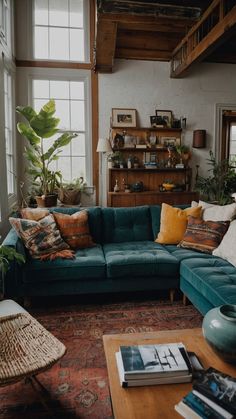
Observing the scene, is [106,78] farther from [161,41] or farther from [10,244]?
[10,244]

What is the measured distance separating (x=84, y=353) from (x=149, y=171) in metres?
3.65

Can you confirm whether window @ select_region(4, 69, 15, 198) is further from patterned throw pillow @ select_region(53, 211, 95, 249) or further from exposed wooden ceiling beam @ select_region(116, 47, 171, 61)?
exposed wooden ceiling beam @ select_region(116, 47, 171, 61)

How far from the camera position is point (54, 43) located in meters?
5.07

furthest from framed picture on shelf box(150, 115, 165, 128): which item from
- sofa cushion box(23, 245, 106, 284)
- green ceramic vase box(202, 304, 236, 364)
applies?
green ceramic vase box(202, 304, 236, 364)

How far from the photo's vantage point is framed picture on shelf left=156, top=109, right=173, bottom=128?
5.31 meters

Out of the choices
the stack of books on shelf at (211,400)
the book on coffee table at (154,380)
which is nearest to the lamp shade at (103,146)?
the book on coffee table at (154,380)

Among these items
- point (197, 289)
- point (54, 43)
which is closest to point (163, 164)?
point (54, 43)

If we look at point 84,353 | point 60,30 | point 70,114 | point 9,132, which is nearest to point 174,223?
point 84,353

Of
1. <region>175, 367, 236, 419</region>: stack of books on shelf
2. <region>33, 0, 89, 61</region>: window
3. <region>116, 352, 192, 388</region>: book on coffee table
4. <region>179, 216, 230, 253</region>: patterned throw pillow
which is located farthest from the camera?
<region>33, 0, 89, 61</region>: window

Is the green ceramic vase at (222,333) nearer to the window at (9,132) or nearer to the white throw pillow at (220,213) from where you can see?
the white throw pillow at (220,213)

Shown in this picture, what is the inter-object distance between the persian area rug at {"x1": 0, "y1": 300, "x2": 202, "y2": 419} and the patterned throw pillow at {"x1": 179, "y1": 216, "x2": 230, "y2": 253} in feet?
2.01

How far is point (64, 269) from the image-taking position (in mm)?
2814

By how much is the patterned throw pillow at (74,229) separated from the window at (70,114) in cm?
207

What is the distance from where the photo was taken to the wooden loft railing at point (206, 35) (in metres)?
3.37
